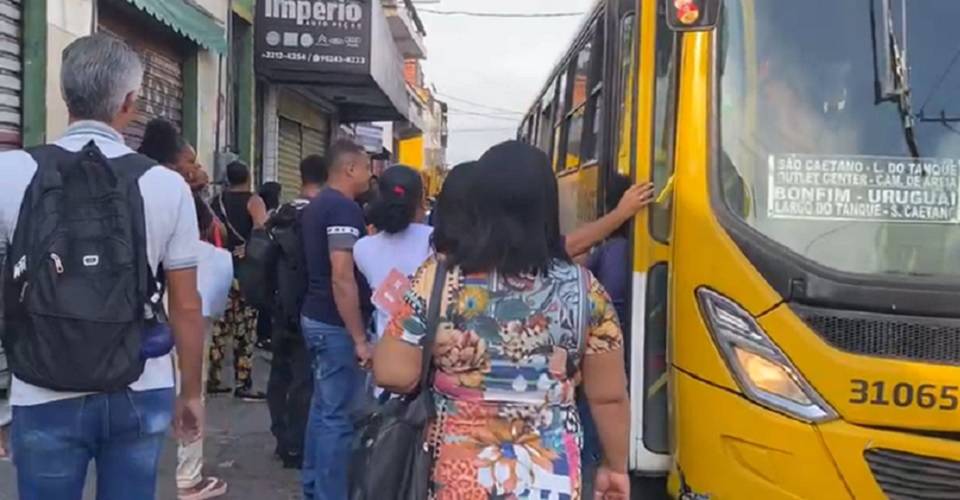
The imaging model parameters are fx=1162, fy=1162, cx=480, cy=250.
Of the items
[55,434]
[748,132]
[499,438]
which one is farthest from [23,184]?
[748,132]

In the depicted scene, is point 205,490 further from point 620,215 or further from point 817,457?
point 817,457

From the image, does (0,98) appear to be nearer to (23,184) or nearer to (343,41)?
(23,184)

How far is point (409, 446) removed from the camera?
3004mm

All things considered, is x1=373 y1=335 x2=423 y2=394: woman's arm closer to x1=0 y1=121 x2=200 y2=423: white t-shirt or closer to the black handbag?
the black handbag

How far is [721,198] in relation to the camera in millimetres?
4387

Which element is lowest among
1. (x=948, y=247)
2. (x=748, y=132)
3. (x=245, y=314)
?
(x=245, y=314)

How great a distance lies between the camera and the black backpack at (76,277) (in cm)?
302

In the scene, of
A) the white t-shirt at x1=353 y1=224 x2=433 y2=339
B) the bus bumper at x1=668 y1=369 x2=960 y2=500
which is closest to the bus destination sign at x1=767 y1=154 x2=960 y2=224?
the bus bumper at x1=668 y1=369 x2=960 y2=500

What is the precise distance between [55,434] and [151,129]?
2.37 m

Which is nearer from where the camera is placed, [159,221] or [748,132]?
[159,221]

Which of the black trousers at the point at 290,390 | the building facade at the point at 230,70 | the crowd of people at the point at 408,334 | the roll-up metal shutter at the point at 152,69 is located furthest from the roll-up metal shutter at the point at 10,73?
the crowd of people at the point at 408,334

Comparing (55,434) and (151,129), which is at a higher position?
(151,129)

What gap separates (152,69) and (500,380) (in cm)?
891

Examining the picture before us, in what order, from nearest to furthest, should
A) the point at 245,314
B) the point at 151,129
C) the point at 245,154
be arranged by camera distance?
the point at 151,129
the point at 245,314
the point at 245,154
